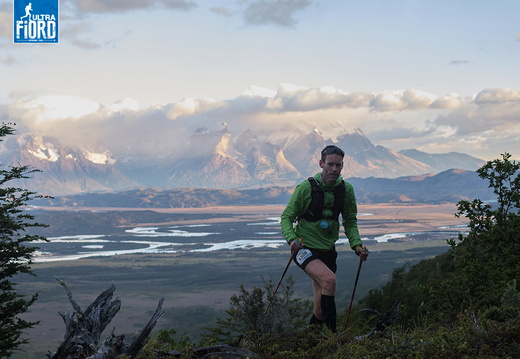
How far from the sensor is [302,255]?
7.88 meters

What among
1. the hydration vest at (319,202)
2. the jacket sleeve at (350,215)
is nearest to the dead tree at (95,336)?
the hydration vest at (319,202)

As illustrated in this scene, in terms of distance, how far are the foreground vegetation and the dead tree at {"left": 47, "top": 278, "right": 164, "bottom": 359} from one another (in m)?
0.24

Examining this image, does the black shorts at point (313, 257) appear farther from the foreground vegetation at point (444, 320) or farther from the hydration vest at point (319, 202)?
the foreground vegetation at point (444, 320)

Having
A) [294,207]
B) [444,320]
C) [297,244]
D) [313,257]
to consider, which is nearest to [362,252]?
[313,257]

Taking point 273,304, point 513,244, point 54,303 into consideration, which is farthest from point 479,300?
point 54,303

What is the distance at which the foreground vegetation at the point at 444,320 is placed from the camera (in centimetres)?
470

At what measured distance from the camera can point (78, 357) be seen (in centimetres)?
597

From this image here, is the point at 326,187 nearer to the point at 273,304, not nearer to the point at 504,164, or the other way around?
the point at 273,304

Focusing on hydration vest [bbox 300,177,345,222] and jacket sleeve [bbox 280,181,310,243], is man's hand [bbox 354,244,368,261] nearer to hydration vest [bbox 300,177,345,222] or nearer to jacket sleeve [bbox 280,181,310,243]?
hydration vest [bbox 300,177,345,222]

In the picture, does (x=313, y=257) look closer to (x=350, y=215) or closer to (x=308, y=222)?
(x=308, y=222)

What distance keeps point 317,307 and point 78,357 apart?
11.2 ft

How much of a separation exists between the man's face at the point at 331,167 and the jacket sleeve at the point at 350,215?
1.36 ft

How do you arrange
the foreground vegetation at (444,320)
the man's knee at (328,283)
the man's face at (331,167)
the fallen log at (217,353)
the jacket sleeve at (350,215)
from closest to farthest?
the foreground vegetation at (444,320) → the fallen log at (217,353) → the man's knee at (328,283) → the man's face at (331,167) → the jacket sleeve at (350,215)

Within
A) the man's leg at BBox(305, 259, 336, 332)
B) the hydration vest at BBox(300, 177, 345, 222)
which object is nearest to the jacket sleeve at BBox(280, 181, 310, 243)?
the hydration vest at BBox(300, 177, 345, 222)
